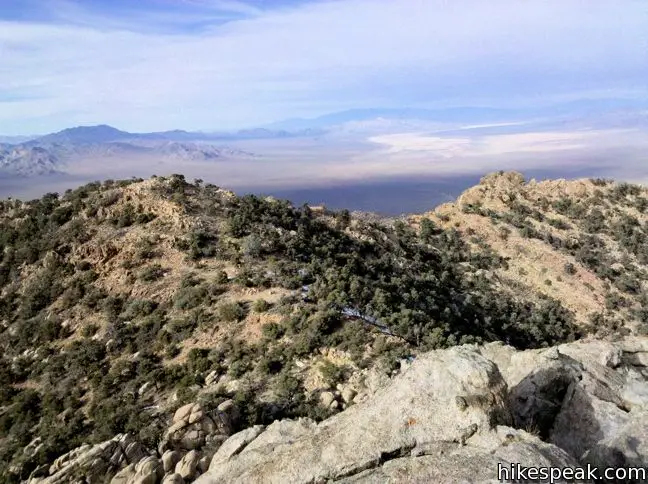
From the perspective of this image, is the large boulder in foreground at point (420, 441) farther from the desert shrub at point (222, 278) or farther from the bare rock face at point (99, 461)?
the desert shrub at point (222, 278)

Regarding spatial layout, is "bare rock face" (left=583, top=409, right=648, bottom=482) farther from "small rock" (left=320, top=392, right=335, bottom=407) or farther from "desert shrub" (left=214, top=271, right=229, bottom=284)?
"desert shrub" (left=214, top=271, right=229, bottom=284)

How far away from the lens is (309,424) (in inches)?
524

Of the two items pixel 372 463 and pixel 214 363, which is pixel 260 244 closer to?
pixel 214 363

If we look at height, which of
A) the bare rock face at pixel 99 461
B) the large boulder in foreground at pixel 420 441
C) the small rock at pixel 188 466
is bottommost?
the bare rock face at pixel 99 461

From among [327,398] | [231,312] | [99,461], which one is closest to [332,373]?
[327,398]

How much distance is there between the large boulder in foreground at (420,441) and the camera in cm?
856

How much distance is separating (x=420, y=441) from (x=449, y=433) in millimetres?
575

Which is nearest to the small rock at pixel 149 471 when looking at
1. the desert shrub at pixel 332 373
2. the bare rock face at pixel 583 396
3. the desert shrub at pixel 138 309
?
the desert shrub at pixel 332 373

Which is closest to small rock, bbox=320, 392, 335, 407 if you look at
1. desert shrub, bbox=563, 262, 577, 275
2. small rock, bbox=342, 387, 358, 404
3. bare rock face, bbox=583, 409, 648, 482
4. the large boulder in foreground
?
small rock, bbox=342, 387, 358, 404

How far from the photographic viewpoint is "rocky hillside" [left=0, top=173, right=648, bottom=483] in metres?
11.4

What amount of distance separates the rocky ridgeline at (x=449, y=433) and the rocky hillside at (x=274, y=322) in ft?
0.20

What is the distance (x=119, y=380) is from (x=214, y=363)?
4.16m

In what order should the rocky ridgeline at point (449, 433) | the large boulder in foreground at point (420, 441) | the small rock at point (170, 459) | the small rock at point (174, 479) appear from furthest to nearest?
the small rock at point (170, 459) → the small rock at point (174, 479) → the rocky ridgeline at point (449, 433) → the large boulder in foreground at point (420, 441)

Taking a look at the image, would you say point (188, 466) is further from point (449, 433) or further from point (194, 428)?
point (449, 433)
